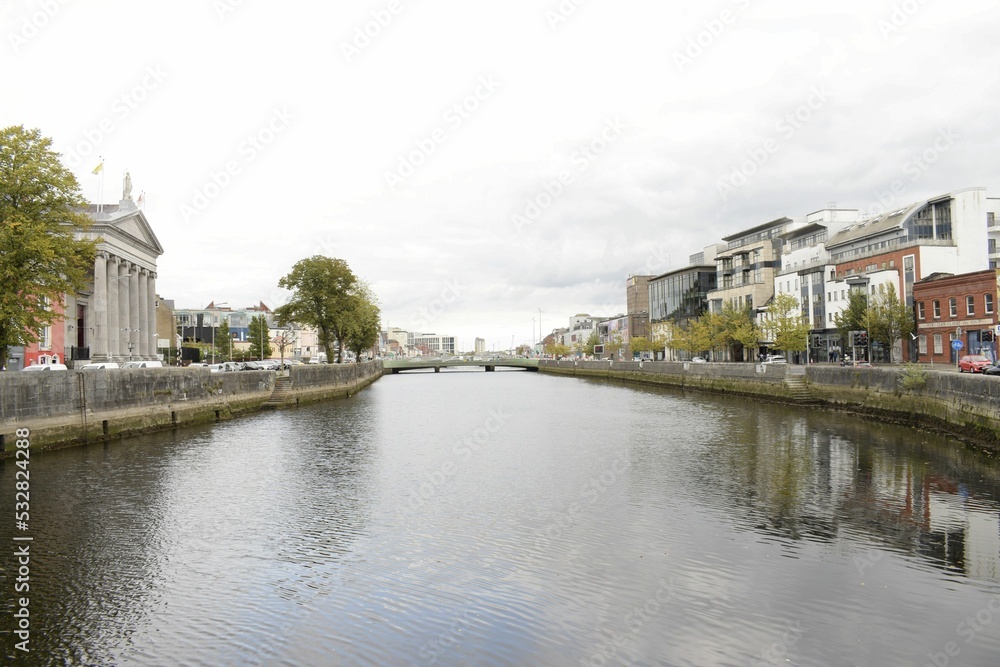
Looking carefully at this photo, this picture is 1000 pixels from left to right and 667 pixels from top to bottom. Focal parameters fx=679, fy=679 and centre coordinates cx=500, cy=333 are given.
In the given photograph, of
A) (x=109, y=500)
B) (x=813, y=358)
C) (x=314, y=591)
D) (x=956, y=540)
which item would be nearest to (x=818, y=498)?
(x=956, y=540)

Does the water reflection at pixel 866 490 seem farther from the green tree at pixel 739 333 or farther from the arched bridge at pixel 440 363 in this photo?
the arched bridge at pixel 440 363

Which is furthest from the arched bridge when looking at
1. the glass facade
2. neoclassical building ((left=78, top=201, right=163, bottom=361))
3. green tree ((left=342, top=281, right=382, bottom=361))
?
neoclassical building ((left=78, top=201, right=163, bottom=361))

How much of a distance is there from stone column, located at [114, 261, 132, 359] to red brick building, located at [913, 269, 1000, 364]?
77.7 meters

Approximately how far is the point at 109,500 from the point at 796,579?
1921 centimetres

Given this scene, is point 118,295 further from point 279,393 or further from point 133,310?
point 279,393

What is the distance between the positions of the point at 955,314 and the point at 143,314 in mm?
83726

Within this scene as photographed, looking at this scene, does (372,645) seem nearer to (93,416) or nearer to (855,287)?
(93,416)

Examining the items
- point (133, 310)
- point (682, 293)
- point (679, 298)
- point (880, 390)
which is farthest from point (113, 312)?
point (679, 298)

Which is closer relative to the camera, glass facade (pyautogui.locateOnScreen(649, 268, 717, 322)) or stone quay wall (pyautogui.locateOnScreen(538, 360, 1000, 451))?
stone quay wall (pyautogui.locateOnScreen(538, 360, 1000, 451))

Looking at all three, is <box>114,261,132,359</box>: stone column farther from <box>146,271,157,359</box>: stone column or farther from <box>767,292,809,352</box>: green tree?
<box>767,292,809,352</box>: green tree

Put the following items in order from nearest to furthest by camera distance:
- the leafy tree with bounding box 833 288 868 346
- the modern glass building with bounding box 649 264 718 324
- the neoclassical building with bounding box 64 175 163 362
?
the neoclassical building with bounding box 64 175 163 362 → the leafy tree with bounding box 833 288 868 346 → the modern glass building with bounding box 649 264 718 324

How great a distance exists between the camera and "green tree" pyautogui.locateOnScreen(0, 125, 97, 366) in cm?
3056

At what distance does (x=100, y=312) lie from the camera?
63375 millimetres

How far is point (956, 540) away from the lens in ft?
52.9
